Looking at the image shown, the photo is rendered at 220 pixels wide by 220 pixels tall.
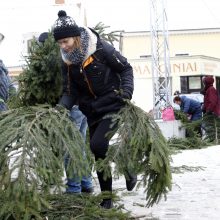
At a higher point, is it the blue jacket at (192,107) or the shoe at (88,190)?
the shoe at (88,190)

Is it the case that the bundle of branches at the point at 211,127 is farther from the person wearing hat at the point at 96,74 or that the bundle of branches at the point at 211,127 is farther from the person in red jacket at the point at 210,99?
the person wearing hat at the point at 96,74

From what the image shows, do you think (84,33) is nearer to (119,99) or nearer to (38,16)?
(119,99)

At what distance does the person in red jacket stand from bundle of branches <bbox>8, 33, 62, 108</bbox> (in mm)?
8391

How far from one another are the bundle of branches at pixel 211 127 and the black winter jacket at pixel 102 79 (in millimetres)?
9080

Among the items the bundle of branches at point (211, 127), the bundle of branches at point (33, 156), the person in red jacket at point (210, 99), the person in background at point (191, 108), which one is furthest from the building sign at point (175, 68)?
the bundle of branches at point (33, 156)

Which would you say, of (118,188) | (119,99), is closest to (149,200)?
(119,99)

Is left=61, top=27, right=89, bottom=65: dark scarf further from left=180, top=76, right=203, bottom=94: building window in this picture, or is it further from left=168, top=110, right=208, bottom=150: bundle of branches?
left=180, top=76, right=203, bottom=94: building window

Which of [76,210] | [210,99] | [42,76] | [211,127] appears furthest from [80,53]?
[211,127]

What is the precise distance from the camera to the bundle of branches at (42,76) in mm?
5570

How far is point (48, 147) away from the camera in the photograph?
12.8 ft

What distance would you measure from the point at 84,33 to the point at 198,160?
17.8ft

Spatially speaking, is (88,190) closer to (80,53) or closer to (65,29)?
(80,53)

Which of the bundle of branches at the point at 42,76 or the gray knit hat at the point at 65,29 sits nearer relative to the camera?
the gray knit hat at the point at 65,29

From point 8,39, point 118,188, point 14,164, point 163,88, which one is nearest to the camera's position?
point 14,164
